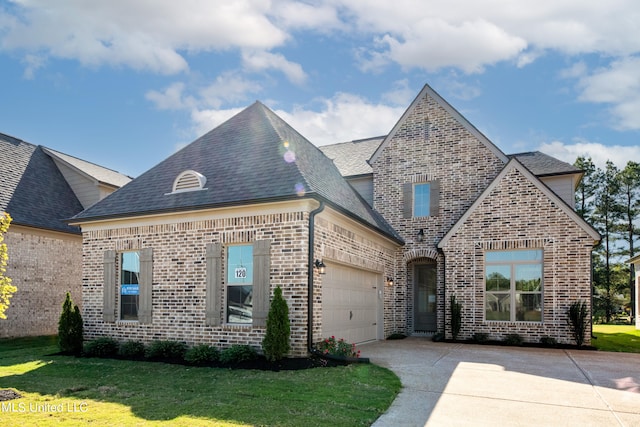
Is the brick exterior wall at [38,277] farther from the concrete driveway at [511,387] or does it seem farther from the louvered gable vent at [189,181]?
the concrete driveway at [511,387]

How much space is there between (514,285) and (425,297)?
3545mm

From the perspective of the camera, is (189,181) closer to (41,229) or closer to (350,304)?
(350,304)

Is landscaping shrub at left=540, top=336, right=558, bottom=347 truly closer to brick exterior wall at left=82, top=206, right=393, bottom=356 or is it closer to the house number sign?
brick exterior wall at left=82, top=206, right=393, bottom=356

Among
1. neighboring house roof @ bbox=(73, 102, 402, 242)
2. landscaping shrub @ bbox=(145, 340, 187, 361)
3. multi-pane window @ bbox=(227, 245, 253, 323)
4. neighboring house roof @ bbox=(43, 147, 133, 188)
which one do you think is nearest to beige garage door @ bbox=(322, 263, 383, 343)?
neighboring house roof @ bbox=(73, 102, 402, 242)

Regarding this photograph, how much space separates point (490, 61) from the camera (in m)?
13.4

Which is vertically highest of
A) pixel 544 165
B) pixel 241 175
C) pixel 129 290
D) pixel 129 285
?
pixel 544 165

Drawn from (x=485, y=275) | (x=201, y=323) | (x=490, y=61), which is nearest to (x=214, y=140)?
(x=201, y=323)

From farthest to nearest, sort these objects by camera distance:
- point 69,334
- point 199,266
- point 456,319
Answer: point 456,319
point 69,334
point 199,266

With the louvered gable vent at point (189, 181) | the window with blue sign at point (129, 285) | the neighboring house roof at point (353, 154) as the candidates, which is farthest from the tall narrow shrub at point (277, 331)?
the neighboring house roof at point (353, 154)

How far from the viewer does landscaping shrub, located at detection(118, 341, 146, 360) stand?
11.5 metres

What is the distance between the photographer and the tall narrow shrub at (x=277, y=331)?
9.80 m

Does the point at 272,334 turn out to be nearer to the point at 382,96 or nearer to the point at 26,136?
the point at 382,96

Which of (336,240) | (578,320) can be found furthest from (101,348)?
(578,320)

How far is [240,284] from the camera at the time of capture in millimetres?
11180
